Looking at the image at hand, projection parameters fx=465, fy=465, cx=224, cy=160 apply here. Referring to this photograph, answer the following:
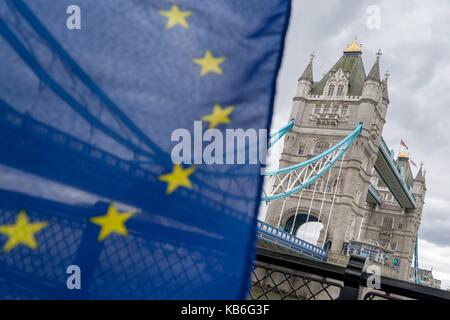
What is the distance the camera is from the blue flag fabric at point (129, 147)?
137cm

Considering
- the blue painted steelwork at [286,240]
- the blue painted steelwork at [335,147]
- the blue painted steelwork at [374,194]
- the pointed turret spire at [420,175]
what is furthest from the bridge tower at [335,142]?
the pointed turret spire at [420,175]

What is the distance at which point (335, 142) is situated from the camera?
1421 inches

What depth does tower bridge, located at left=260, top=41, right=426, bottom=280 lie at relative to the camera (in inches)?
1350

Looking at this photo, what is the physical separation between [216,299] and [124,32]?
35.8 inches

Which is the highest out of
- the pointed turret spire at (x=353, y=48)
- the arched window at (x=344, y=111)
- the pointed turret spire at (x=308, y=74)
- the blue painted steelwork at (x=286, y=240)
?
the pointed turret spire at (x=353, y=48)

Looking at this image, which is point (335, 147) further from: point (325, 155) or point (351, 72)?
point (351, 72)

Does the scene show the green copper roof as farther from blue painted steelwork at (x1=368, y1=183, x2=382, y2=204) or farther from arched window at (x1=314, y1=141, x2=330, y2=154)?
blue painted steelwork at (x1=368, y1=183, x2=382, y2=204)

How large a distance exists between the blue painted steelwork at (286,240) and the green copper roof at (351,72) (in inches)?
550

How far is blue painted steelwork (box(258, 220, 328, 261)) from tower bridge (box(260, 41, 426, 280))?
87.9 inches

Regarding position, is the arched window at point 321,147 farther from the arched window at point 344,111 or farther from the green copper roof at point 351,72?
the green copper roof at point 351,72

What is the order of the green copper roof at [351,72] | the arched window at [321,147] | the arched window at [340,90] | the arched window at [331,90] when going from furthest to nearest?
the green copper roof at [351,72]
the arched window at [331,90]
the arched window at [340,90]
the arched window at [321,147]

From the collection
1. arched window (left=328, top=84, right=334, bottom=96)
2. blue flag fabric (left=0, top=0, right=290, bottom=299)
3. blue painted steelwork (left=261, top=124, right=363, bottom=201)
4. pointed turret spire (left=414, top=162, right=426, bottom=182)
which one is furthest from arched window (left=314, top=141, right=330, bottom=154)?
blue flag fabric (left=0, top=0, right=290, bottom=299)

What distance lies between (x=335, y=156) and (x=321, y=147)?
1820mm
